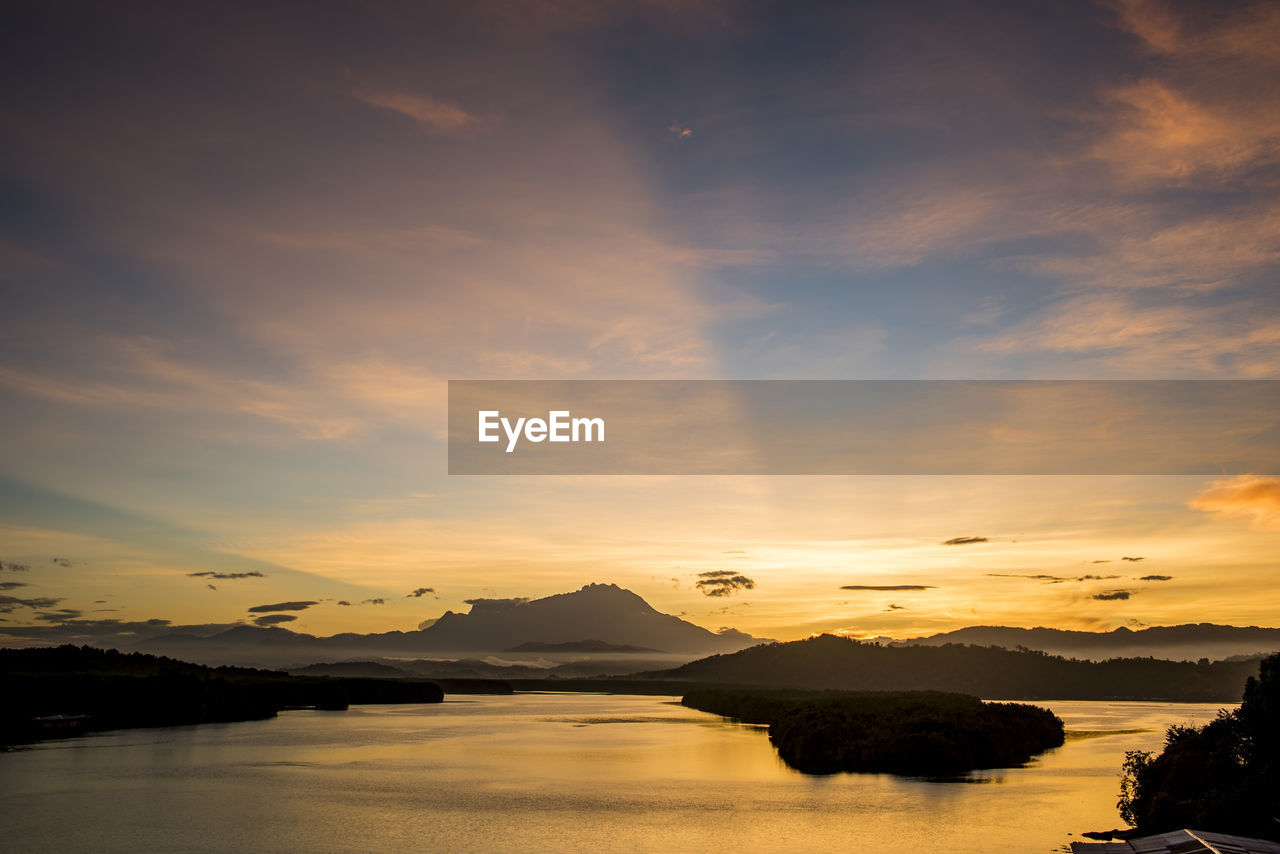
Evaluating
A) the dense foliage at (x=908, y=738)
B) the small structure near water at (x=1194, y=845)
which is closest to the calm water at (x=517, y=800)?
the dense foliage at (x=908, y=738)

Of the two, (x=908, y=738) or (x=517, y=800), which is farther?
(x=908, y=738)

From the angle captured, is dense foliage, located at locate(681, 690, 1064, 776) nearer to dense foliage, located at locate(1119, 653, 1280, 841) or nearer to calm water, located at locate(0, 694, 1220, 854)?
calm water, located at locate(0, 694, 1220, 854)

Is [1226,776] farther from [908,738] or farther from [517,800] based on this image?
[517,800]

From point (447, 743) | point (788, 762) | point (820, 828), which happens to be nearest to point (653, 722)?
point (447, 743)

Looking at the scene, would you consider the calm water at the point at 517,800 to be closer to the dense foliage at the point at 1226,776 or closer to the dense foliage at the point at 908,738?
the dense foliage at the point at 908,738

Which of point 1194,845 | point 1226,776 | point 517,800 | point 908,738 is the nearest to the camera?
point 1194,845

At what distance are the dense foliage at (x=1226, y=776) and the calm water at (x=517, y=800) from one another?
3795mm

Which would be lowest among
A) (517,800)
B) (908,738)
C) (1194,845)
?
(517,800)

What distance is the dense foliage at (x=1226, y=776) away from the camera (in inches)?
1529

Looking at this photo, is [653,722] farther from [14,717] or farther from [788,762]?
[14,717]

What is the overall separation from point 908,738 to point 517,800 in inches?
1340

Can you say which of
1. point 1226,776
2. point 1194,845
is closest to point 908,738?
point 1226,776

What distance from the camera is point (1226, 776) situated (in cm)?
4425

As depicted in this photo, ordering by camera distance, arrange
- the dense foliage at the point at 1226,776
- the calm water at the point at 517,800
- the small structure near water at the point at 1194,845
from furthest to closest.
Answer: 1. the calm water at the point at 517,800
2. the dense foliage at the point at 1226,776
3. the small structure near water at the point at 1194,845
